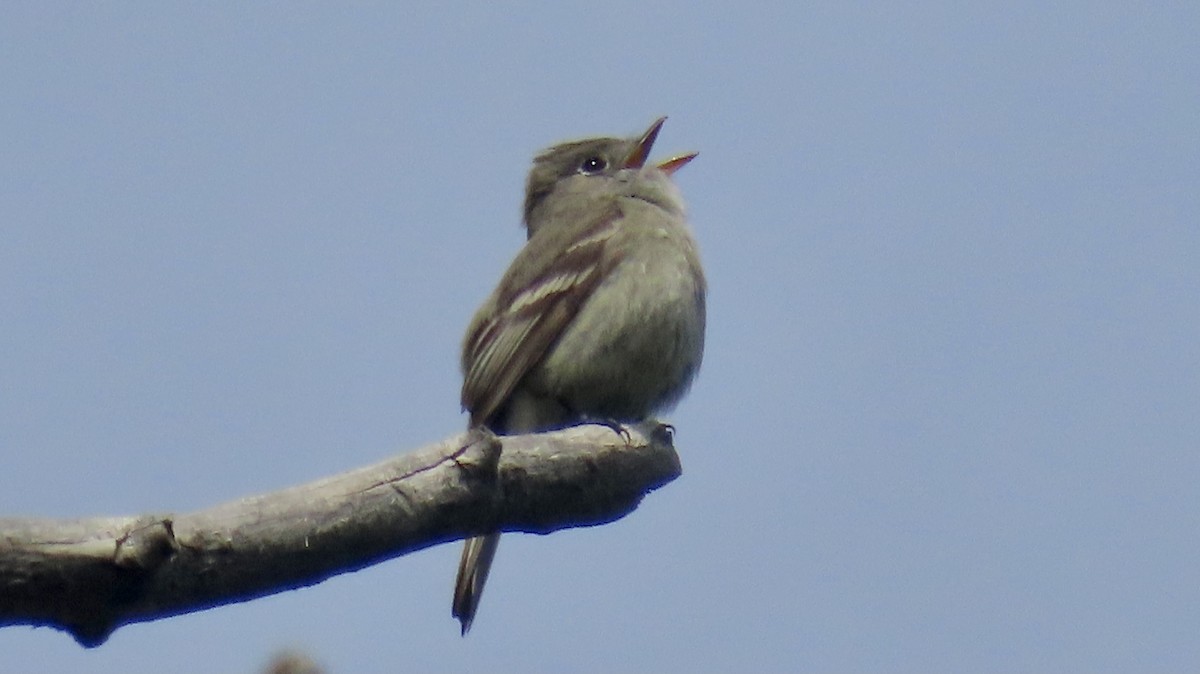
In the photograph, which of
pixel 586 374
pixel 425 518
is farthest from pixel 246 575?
pixel 586 374

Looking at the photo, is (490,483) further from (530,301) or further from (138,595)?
(530,301)

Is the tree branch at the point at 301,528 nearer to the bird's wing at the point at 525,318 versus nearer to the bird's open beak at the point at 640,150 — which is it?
the bird's wing at the point at 525,318

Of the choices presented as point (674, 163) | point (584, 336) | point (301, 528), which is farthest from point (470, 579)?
point (674, 163)

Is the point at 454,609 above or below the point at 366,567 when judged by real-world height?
below

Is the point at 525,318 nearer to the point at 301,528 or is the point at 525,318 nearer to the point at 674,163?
the point at 674,163

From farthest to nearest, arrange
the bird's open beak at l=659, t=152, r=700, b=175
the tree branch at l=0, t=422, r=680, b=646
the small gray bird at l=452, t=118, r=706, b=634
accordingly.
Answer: the bird's open beak at l=659, t=152, r=700, b=175 < the small gray bird at l=452, t=118, r=706, b=634 < the tree branch at l=0, t=422, r=680, b=646

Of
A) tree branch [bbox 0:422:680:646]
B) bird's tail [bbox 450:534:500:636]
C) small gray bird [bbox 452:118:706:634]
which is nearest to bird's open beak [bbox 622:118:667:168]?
small gray bird [bbox 452:118:706:634]

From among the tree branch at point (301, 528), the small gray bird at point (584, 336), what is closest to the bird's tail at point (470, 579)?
the small gray bird at point (584, 336)

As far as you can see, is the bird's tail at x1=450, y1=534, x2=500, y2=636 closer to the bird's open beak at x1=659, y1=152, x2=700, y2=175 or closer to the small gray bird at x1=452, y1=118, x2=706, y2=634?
the small gray bird at x1=452, y1=118, x2=706, y2=634
